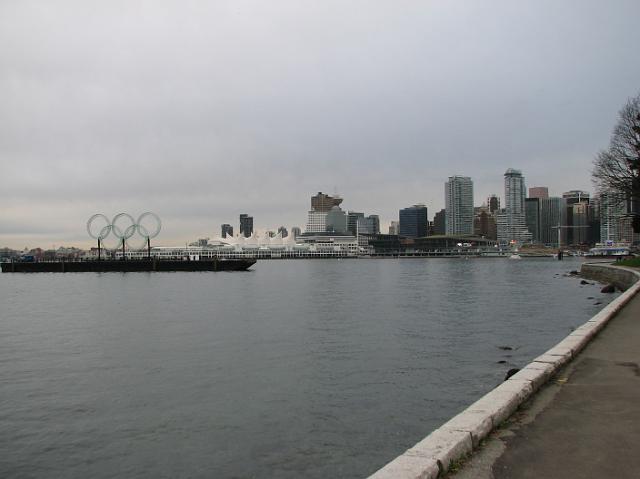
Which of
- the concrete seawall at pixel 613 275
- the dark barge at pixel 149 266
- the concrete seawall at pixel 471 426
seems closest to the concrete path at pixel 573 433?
the concrete seawall at pixel 471 426

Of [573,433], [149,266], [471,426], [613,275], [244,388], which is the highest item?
[471,426]

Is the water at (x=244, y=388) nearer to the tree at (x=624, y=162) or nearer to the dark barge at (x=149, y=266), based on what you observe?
the tree at (x=624, y=162)

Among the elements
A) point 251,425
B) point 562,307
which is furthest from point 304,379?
point 562,307

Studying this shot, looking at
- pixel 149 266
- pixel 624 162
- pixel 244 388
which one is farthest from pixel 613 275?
pixel 149 266

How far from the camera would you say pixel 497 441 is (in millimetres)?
6094

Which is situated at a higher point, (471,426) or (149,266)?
(471,426)

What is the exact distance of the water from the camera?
9.70 meters

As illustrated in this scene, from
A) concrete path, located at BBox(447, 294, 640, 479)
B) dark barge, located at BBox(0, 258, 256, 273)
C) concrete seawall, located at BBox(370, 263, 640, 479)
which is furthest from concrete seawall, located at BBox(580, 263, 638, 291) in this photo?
dark barge, located at BBox(0, 258, 256, 273)

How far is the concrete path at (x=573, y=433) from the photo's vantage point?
5312mm

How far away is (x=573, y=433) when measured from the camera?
6289 millimetres

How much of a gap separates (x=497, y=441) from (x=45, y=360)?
17.5 meters

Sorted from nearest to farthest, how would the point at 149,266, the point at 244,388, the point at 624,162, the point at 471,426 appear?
1. the point at 471,426
2. the point at 244,388
3. the point at 624,162
4. the point at 149,266

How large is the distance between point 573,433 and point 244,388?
9424 millimetres

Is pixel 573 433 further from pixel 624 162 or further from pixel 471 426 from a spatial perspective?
pixel 624 162
